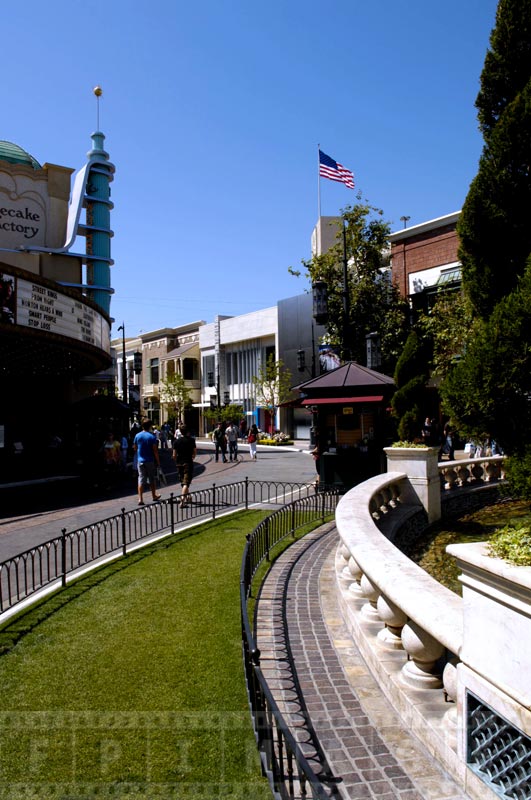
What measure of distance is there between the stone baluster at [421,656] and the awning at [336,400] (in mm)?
10604

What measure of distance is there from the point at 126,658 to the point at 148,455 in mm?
8527

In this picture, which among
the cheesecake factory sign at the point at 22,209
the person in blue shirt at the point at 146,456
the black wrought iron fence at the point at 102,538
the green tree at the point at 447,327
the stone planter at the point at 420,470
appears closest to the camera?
the black wrought iron fence at the point at 102,538

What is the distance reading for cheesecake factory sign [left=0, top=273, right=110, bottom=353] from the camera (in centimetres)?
1552

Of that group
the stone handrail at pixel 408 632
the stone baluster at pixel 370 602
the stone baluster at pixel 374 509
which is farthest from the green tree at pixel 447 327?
the stone baluster at pixel 370 602

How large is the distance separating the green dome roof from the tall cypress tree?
29203 mm

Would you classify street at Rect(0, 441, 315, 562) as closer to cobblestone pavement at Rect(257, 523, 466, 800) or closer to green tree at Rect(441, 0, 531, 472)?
cobblestone pavement at Rect(257, 523, 466, 800)

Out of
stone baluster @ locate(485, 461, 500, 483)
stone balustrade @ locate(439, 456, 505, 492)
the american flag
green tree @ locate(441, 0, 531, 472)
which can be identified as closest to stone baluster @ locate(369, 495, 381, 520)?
green tree @ locate(441, 0, 531, 472)

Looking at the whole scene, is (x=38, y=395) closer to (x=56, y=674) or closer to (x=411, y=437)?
(x=411, y=437)

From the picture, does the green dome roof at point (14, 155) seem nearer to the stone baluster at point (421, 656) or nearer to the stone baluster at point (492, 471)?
the stone baluster at point (492, 471)

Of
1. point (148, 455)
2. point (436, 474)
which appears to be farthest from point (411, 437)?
point (148, 455)

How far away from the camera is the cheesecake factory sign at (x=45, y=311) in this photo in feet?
50.9

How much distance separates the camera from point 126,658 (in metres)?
5.31

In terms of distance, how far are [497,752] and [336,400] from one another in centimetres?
1203

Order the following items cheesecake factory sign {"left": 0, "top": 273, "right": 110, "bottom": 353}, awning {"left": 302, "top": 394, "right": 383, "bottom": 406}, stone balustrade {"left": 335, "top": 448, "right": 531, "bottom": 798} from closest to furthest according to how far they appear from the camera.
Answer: stone balustrade {"left": 335, "top": 448, "right": 531, "bottom": 798} → awning {"left": 302, "top": 394, "right": 383, "bottom": 406} → cheesecake factory sign {"left": 0, "top": 273, "right": 110, "bottom": 353}
